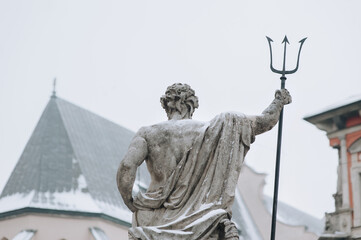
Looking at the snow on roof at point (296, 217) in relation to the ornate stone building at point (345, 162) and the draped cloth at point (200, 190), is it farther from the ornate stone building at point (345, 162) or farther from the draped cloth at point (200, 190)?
the draped cloth at point (200, 190)

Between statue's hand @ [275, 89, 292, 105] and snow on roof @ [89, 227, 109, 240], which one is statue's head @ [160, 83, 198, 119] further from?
snow on roof @ [89, 227, 109, 240]

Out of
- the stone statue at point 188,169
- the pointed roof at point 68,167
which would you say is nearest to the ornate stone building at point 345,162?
the pointed roof at point 68,167

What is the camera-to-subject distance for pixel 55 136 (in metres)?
46.3

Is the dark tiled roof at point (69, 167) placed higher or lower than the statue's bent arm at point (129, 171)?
higher

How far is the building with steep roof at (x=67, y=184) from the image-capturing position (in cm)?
4178

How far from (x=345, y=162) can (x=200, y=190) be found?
23.1 metres

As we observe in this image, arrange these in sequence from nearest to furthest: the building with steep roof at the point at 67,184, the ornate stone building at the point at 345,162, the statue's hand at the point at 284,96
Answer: the statue's hand at the point at 284,96, the ornate stone building at the point at 345,162, the building with steep roof at the point at 67,184

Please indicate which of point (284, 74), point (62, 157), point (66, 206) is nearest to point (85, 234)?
point (66, 206)

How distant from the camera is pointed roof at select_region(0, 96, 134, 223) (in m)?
42.4

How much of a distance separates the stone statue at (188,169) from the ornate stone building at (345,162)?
71.6 ft

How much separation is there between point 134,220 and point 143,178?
35736mm

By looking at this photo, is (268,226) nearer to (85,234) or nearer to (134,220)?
(85,234)

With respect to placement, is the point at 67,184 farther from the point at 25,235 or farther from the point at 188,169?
the point at 188,169

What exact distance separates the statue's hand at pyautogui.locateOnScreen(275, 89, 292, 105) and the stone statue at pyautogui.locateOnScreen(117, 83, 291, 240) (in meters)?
0.02
